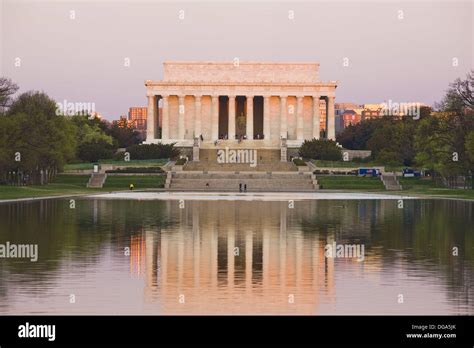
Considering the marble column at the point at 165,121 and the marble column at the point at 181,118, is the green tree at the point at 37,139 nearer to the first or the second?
the marble column at the point at 165,121

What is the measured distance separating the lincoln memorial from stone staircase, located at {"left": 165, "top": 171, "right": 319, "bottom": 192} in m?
30.9

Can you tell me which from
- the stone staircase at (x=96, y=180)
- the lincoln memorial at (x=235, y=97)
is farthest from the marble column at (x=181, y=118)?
the stone staircase at (x=96, y=180)

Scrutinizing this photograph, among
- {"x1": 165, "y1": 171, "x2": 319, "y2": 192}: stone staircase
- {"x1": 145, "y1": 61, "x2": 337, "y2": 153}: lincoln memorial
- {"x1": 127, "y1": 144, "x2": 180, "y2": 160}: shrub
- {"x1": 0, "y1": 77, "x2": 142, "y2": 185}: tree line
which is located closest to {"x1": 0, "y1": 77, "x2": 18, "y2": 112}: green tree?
{"x1": 0, "y1": 77, "x2": 142, "y2": 185}: tree line

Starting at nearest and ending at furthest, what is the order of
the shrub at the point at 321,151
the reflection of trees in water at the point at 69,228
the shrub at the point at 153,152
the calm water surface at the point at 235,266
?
1. the calm water surface at the point at 235,266
2. the reflection of trees in water at the point at 69,228
3. the shrub at the point at 321,151
4. the shrub at the point at 153,152

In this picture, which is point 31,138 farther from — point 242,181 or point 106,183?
point 242,181

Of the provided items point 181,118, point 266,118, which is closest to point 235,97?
point 266,118

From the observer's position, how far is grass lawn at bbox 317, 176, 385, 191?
9625 centimetres

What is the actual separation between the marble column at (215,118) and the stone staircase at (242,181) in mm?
34515

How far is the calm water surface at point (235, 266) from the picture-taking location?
20875 mm
